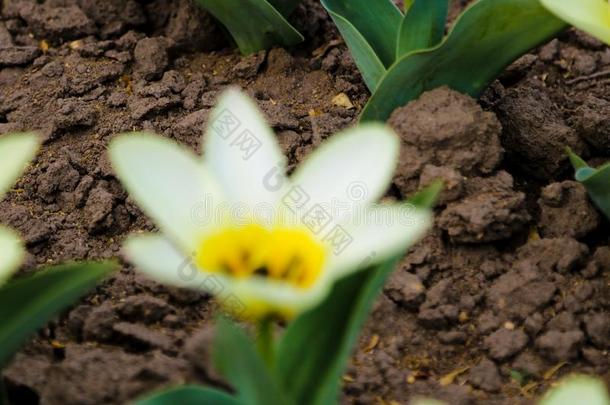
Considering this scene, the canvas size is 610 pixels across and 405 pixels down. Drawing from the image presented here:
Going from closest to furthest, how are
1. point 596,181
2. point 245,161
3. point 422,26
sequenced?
point 245,161, point 596,181, point 422,26

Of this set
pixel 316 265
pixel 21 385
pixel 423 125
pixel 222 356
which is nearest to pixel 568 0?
pixel 423 125

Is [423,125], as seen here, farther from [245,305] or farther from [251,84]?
[245,305]

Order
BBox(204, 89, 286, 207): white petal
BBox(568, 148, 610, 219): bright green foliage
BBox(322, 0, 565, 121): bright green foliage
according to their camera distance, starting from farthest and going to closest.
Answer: BBox(322, 0, 565, 121): bright green foliage < BBox(568, 148, 610, 219): bright green foliage < BBox(204, 89, 286, 207): white petal

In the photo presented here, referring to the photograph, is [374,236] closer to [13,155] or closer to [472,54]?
[13,155]

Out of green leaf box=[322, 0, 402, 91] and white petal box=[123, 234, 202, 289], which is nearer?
white petal box=[123, 234, 202, 289]

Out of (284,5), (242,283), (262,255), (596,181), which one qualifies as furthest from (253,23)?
(242,283)

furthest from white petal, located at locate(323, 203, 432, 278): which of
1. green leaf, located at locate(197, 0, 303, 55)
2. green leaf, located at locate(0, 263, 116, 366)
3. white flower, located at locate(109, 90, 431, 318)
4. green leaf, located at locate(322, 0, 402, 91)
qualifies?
green leaf, located at locate(197, 0, 303, 55)

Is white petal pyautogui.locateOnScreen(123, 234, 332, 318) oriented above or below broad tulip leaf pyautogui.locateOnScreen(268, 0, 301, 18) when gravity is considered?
above

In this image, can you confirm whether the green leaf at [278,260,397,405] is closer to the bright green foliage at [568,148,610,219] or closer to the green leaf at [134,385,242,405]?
the green leaf at [134,385,242,405]
